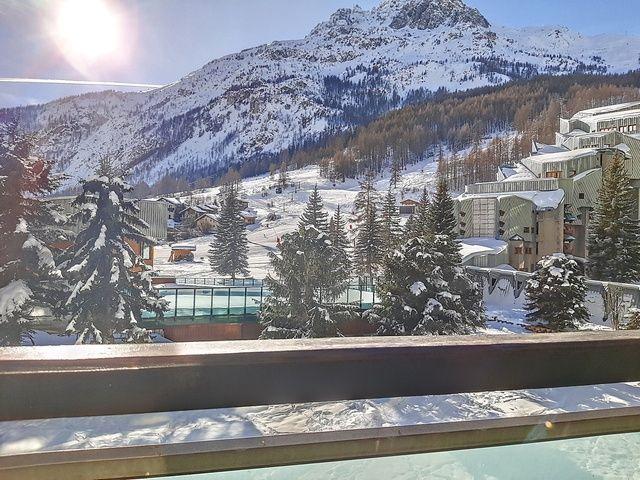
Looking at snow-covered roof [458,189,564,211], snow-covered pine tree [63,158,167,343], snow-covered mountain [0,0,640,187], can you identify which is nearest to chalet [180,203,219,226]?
snow-covered roof [458,189,564,211]

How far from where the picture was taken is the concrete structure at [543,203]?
79.4 ft

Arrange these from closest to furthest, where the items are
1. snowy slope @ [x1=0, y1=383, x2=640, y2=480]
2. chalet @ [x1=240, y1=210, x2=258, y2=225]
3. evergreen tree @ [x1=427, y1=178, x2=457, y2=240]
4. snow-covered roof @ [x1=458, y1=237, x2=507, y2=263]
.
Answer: snowy slope @ [x1=0, y1=383, x2=640, y2=480], evergreen tree @ [x1=427, y1=178, x2=457, y2=240], snow-covered roof @ [x1=458, y1=237, x2=507, y2=263], chalet @ [x1=240, y1=210, x2=258, y2=225]

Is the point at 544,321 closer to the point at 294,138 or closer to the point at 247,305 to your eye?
the point at 247,305

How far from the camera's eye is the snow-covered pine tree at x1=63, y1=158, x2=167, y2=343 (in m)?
10.6

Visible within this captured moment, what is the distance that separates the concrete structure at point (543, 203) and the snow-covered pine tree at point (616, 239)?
330cm

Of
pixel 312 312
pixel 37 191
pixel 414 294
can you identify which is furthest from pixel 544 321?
pixel 37 191

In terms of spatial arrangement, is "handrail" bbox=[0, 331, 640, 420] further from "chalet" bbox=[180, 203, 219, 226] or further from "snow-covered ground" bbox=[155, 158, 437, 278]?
"chalet" bbox=[180, 203, 219, 226]

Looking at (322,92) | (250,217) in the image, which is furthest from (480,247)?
(322,92)

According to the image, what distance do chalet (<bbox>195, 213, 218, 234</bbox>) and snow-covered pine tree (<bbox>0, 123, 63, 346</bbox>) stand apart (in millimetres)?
43685

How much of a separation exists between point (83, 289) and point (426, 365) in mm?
10741

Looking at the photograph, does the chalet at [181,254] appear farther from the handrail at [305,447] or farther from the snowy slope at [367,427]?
the handrail at [305,447]

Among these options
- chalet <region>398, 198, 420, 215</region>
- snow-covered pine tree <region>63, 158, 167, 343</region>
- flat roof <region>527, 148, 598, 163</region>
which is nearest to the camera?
snow-covered pine tree <region>63, 158, 167, 343</region>

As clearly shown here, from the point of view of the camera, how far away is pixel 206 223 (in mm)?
55031

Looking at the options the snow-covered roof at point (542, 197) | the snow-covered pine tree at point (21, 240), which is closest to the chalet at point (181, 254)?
the snow-covered roof at point (542, 197)
